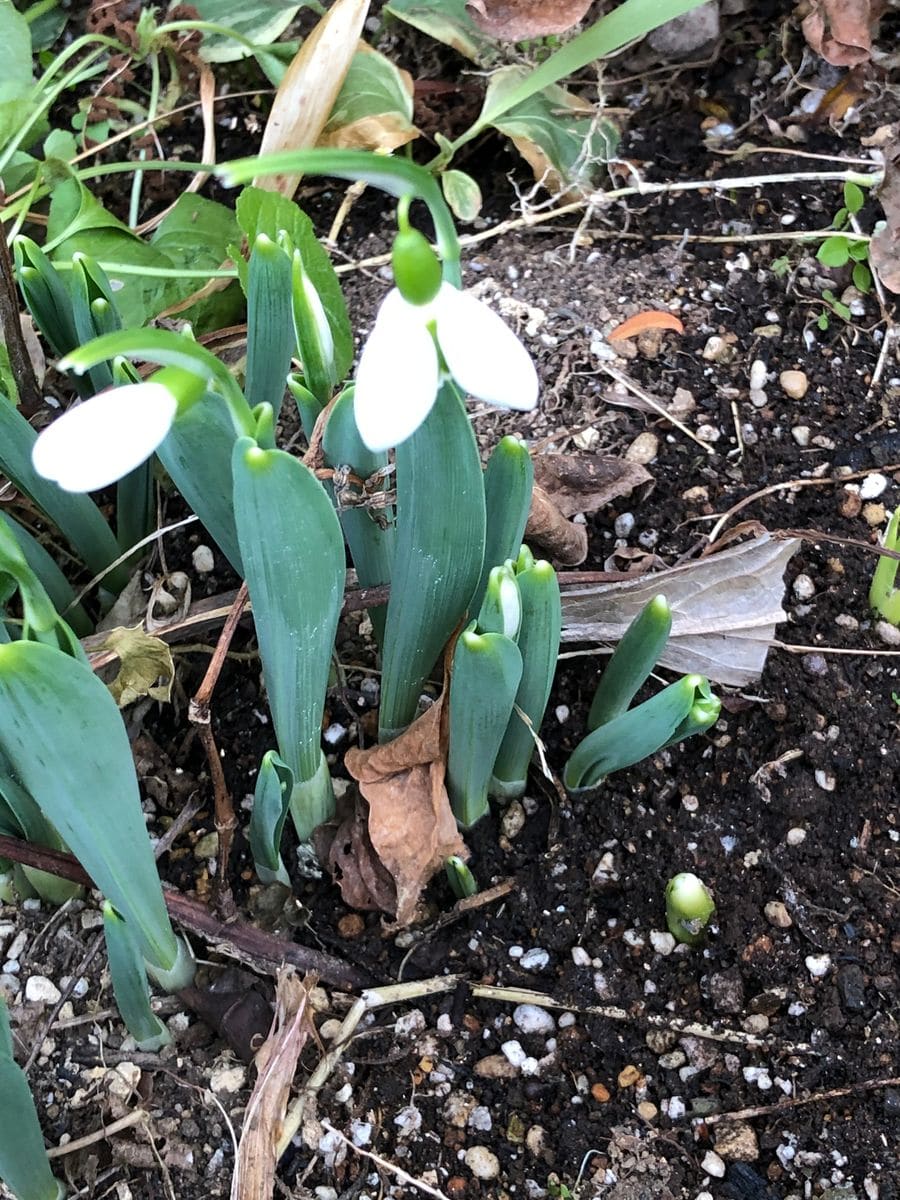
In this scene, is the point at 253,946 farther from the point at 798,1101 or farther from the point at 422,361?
the point at 422,361

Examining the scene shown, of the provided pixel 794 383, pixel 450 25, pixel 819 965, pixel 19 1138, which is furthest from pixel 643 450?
pixel 19 1138

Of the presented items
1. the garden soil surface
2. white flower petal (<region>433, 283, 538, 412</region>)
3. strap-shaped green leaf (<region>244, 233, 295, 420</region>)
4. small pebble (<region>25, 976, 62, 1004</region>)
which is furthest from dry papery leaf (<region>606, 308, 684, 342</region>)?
small pebble (<region>25, 976, 62, 1004</region>)

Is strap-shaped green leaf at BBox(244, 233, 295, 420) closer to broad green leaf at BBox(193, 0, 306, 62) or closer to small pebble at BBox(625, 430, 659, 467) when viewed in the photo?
small pebble at BBox(625, 430, 659, 467)

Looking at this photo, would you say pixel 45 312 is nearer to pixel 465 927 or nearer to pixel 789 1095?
pixel 465 927

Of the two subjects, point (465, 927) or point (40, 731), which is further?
point (465, 927)

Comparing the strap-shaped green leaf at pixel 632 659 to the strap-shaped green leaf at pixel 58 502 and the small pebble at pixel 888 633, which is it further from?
the strap-shaped green leaf at pixel 58 502

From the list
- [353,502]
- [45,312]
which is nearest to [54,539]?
[45,312]

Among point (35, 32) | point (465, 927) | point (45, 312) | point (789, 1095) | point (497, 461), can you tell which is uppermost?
point (35, 32)
